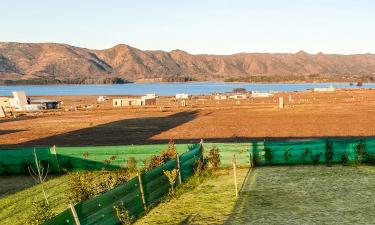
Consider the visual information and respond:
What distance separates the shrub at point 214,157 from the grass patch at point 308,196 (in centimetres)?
230

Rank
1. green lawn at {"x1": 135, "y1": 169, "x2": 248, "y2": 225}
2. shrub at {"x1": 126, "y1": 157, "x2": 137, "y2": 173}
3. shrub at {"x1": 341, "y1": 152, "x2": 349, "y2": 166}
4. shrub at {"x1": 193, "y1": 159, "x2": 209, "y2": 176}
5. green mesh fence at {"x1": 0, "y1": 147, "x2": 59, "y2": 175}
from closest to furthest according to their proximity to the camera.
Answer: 1. green lawn at {"x1": 135, "y1": 169, "x2": 248, "y2": 225}
2. shrub at {"x1": 193, "y1": 159, "x2": 209, "y2": 176}
3. shrub at {"x1": 341, "y1": 152, "x2": 349, "y2": 166}
4. shrub at {"x1": 126, "y1": 157, "x2": 137, "y2": 173}
5. green mesh fence at {"x1": 0, "y1": 147, "x2": 59, "y2": 175}

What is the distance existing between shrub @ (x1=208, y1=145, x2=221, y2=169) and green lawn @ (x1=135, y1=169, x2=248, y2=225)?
2.88 m

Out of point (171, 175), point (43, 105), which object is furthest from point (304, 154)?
point (43, 105)

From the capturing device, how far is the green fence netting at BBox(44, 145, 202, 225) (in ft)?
37.3

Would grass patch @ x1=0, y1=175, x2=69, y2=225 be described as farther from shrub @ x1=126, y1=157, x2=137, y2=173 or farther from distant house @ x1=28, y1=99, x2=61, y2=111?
distant house @ x1=28, y1=99, x2=61, y2=111

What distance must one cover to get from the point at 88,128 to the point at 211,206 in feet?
111

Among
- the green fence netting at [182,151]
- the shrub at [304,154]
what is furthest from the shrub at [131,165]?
the shrub at [304,154]

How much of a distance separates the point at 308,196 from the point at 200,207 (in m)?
4.63

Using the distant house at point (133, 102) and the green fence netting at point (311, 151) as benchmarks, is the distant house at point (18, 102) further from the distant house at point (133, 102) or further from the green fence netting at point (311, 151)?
the green fence netting at point (311, 151)

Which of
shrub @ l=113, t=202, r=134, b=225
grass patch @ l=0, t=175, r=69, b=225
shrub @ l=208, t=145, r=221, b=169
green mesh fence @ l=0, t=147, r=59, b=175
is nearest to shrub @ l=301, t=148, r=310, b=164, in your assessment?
shrub @ l=208, t=145, r=221, b=169

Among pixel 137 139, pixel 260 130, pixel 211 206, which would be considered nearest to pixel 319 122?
pixel 260 130

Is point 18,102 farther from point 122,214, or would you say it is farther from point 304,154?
point 122,214

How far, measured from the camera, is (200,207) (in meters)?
16.7

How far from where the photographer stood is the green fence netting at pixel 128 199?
11.4 metres
